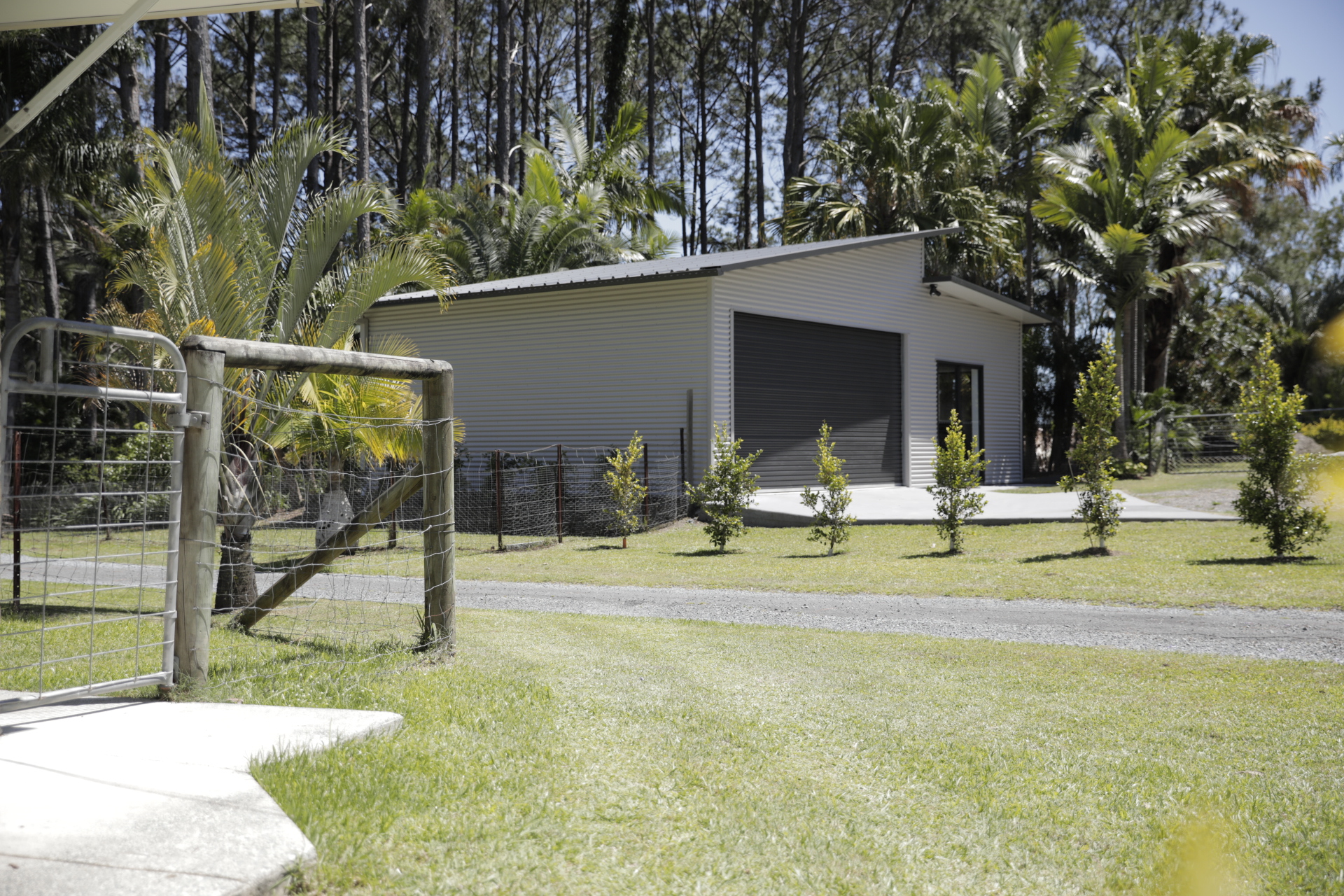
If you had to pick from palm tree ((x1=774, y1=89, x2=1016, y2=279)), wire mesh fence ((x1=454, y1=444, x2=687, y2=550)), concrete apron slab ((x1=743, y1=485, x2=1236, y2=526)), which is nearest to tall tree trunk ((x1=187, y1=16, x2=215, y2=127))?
wire mesh fence ((x1=454, y1=444, x2=687, y2=550))

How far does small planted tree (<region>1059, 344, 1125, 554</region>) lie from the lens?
12.3m

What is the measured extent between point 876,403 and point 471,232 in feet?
41.6

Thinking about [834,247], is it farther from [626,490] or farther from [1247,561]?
[1247,561]

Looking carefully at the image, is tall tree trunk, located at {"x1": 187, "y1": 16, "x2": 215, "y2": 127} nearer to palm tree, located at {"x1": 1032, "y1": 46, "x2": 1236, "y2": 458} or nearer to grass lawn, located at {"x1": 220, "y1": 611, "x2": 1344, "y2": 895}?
grass lawn, located at {"x1": 220, "y1": 611, "x2": 1344, "y2": 895}

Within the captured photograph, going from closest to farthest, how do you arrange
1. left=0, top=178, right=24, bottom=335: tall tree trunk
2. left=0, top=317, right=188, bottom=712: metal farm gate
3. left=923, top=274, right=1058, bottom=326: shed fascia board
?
left=0, top=317, right=188, bottom=712: metal farm gate, left=0, top=178, right=24, bottom=335: tall tree trunk, left=923, top=274, right=1058, bottom=326: shed fascia board

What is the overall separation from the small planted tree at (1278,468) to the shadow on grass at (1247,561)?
126mm

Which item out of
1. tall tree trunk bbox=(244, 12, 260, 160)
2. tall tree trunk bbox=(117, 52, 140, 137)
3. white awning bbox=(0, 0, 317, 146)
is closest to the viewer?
white awning bbox=(0, 0, 317, 146)

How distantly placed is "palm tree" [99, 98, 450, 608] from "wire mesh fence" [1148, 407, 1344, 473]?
2091cm

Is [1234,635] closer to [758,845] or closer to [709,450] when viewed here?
[758,845]

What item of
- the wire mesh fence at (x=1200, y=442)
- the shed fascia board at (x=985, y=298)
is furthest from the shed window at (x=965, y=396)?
the wire mesh fence at (x=1200, y=442)

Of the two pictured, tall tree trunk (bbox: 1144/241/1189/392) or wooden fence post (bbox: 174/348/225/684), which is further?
tall tree trunk (bbox: 1144/241/1189/392)

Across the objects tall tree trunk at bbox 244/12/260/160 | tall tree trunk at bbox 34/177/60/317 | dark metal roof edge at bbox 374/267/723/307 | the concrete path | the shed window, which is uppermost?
tall tree trunk at bbox 244/12/260/160

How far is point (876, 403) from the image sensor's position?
2109 cm

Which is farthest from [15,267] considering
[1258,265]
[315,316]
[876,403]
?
[1258,265]
